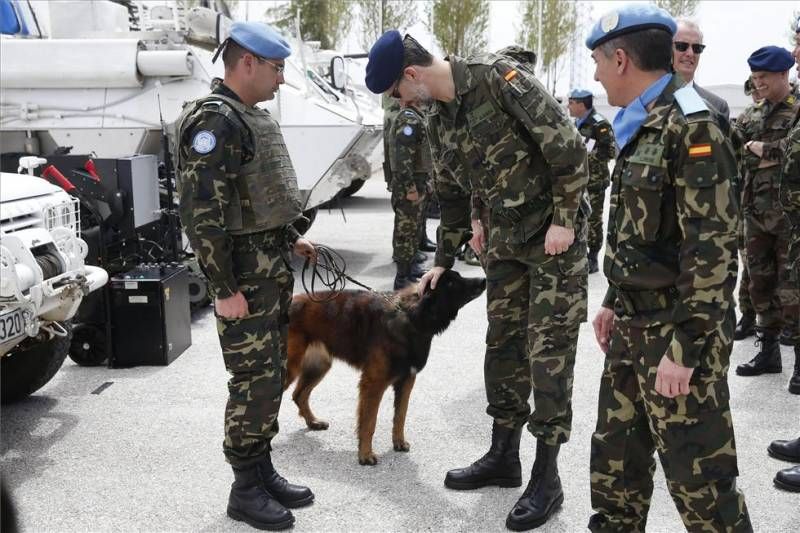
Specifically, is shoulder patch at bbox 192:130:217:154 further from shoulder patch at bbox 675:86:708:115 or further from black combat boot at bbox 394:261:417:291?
black combat boot at bbox 394:261:417:291

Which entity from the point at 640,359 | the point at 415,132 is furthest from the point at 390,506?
the point at 415,132

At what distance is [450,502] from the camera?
360cm

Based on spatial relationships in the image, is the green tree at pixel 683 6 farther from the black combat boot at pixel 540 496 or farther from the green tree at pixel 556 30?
the black combat boot at pixel 540 496

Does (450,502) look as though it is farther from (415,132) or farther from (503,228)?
(415,132)

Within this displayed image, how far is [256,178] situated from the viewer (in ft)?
10.6

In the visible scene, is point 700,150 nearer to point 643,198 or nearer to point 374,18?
point 643,198

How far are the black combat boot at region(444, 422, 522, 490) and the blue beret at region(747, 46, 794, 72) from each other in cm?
307

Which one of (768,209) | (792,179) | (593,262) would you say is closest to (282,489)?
(792,179)

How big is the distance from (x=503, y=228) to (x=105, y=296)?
3280mm

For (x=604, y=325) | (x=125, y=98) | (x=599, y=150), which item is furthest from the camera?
(x=599, y=150)

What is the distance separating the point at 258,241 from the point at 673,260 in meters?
1.69

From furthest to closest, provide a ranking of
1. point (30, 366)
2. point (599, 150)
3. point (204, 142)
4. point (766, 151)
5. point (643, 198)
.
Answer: point (599, 150) < point (766, 151) < point (30, 366) < point (204, 142) < point (643, 198)

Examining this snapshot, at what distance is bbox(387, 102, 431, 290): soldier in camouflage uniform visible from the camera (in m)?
8.06

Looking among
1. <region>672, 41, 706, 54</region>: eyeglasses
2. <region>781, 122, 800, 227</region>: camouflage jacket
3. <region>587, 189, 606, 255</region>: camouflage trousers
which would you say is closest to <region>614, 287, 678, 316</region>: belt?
<region>781, 122, 800, 227</region>: camouflage jacket
